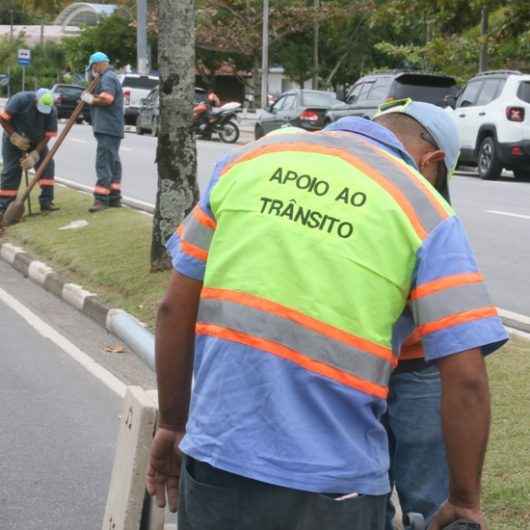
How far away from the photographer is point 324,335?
2.40m

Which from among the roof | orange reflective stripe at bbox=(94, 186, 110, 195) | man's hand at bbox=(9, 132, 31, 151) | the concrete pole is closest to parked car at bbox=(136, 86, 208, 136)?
the concrete pole

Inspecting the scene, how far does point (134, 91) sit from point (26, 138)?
25612 mm

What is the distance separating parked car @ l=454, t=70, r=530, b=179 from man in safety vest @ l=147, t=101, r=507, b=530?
60.4 feet

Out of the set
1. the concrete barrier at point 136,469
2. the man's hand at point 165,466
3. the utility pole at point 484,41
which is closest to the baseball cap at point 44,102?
the concrete barrier at point 136,469

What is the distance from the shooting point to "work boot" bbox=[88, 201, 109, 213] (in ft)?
48.5

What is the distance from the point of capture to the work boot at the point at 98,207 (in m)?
14.8

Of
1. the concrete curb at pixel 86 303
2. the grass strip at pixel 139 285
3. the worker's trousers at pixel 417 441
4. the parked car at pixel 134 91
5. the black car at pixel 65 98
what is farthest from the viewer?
the black car at pixel 65 98

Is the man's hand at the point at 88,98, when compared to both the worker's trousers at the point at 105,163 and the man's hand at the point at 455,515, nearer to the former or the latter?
the worker's trousers at the point at 105,163

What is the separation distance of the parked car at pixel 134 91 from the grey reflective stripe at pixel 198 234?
3741cm

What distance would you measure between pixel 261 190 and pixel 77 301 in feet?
26.3

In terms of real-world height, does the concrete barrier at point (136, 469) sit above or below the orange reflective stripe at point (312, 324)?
below

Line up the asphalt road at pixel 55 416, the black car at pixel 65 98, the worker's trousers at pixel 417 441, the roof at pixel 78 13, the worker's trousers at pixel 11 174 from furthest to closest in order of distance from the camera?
the roof at pixel 78 13, the black car at pixel 65 98, the worker's trousers at pixel 11 174, the asphalt road at pixel 55 416, the worker's trousers at pixel 417 441

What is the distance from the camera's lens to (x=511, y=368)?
6578 millimetres

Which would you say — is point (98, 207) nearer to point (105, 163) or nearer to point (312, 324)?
point (105, 163)
